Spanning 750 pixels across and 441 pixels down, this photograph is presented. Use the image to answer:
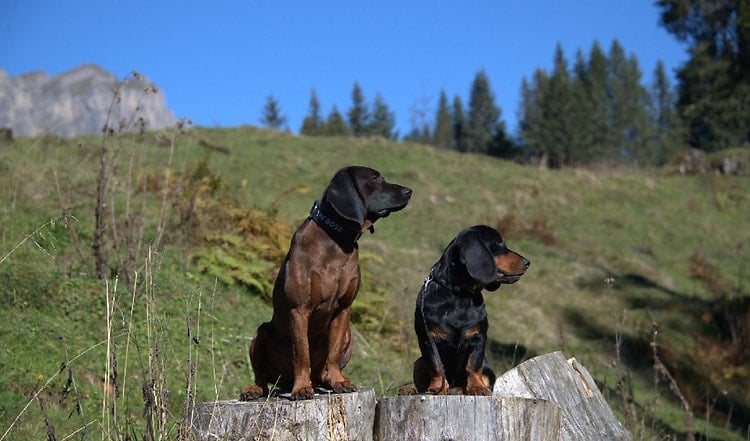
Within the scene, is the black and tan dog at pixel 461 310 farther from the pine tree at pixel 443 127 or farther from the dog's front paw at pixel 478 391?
the pine tree at pixel 443 127

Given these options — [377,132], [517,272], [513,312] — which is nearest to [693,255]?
[513,312]

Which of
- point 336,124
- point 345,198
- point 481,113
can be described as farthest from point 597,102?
point 345,198

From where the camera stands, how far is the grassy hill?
23.2ft

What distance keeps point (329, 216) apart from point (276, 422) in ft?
3.89

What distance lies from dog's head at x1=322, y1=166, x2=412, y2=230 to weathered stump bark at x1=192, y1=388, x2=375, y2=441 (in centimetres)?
102

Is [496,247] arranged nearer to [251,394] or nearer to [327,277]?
[327,277]

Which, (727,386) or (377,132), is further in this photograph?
(377,132)

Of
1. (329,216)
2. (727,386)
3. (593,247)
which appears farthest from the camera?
(593,247)

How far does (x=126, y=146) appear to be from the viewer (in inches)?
703

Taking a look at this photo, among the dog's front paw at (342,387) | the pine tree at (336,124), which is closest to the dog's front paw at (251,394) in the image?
the dog's front paw at (342,387)

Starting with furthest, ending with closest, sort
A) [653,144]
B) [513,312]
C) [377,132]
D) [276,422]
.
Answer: [653,144] → [377,132] → [513,312] → [276,422]

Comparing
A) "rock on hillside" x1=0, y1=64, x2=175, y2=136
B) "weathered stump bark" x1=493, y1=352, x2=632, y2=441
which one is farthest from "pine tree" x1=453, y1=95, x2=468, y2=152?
"weathered stump bark" x1=493, y1=352, x2=632, y2=441

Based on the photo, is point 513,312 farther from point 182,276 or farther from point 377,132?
point 377,132

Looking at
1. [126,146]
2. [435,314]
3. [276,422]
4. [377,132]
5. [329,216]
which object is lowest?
[276,422]
